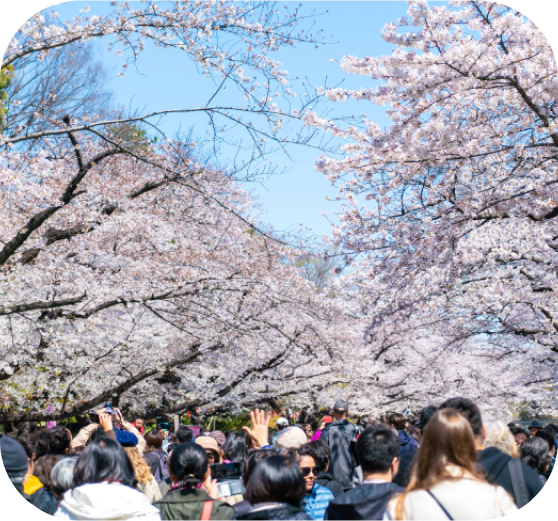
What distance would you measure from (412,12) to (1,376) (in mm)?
8209

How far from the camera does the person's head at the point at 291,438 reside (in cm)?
407

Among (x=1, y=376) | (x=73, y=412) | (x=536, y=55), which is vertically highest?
(x=536, y=55)

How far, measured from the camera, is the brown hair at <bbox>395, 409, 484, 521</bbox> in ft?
6.11

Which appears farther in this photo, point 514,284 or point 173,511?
point 514,284

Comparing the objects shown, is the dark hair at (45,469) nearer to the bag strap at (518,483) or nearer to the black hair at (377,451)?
the black hair at (377,451)

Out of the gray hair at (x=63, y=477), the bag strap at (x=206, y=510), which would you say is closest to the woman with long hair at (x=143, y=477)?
the gray hair at (x=63, y=477)

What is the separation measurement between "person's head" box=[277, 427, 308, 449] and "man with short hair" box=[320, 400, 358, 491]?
96 centimetres

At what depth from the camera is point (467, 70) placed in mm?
4816

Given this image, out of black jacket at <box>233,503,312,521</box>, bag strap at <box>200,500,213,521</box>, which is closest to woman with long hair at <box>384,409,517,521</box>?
black jacket at <box>233,503,312,521</box>

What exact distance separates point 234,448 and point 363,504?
2.74 metres

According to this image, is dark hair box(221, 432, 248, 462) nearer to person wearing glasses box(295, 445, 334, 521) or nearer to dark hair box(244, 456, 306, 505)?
person wearing glasses box(295, 445, 334, 521)

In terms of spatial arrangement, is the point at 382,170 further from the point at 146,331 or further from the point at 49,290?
the point at 146,331

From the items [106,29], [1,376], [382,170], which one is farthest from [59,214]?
[382,170]

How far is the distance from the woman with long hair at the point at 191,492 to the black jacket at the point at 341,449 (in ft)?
7.63
